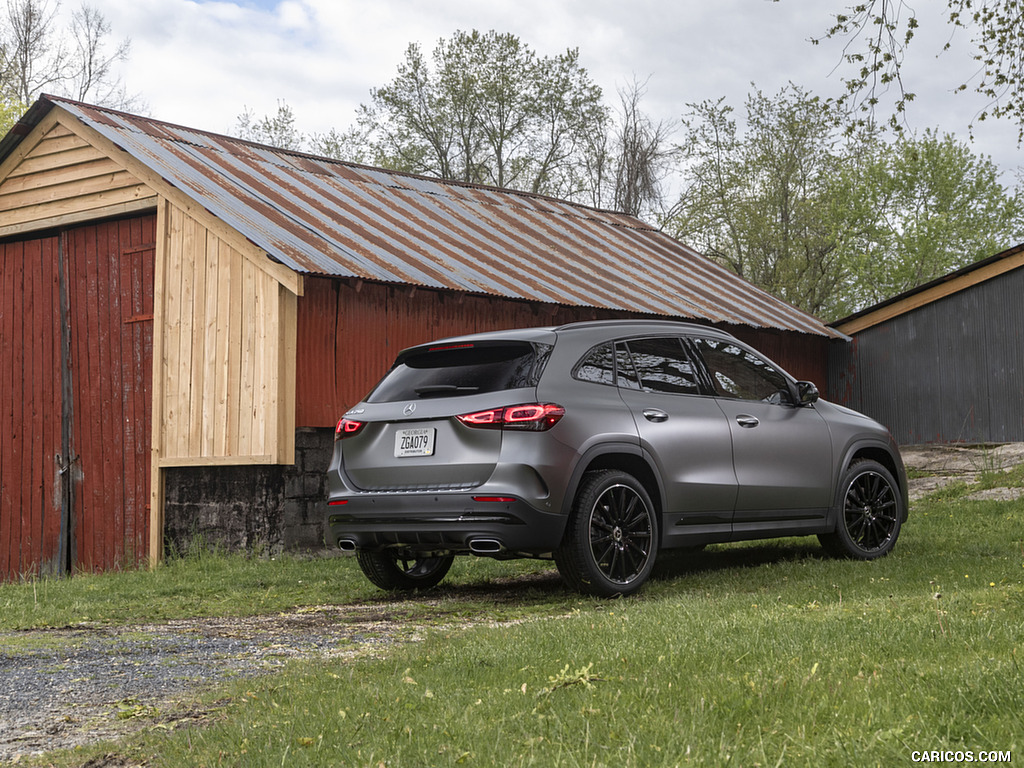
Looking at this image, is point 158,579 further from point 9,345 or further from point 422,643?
point 9,345

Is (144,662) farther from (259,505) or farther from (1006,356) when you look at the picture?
(1006,356)

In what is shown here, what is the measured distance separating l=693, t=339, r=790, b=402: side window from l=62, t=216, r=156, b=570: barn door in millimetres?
7174

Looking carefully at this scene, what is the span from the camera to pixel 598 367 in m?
7.43

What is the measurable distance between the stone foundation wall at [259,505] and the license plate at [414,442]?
14.3 ft

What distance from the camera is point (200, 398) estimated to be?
39.6 feet

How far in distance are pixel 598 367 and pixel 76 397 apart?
341 inches

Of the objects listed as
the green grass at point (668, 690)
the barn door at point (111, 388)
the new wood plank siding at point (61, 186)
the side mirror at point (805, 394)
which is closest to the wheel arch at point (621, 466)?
the green grass at point (668, 690)

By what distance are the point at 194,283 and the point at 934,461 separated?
1143 centimetres

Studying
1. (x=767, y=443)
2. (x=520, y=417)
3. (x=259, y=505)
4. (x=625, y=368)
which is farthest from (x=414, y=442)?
(x=259, y=505)

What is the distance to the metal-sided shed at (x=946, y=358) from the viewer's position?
18016 millimetres

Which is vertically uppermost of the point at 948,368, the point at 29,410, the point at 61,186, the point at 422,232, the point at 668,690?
the point at 61,186

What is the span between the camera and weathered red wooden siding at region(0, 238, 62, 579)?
13.8 m

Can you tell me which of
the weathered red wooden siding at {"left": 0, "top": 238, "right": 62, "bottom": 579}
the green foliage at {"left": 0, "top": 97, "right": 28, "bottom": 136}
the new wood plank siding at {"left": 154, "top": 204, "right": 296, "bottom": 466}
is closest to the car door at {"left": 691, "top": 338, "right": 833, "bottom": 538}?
the new wood plank siding at {"left": 154, "top": 204, "right": 296, "bottom": 466}

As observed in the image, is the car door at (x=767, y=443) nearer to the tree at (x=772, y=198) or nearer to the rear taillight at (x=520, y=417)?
the rear taillight at (x=520, y=417)
